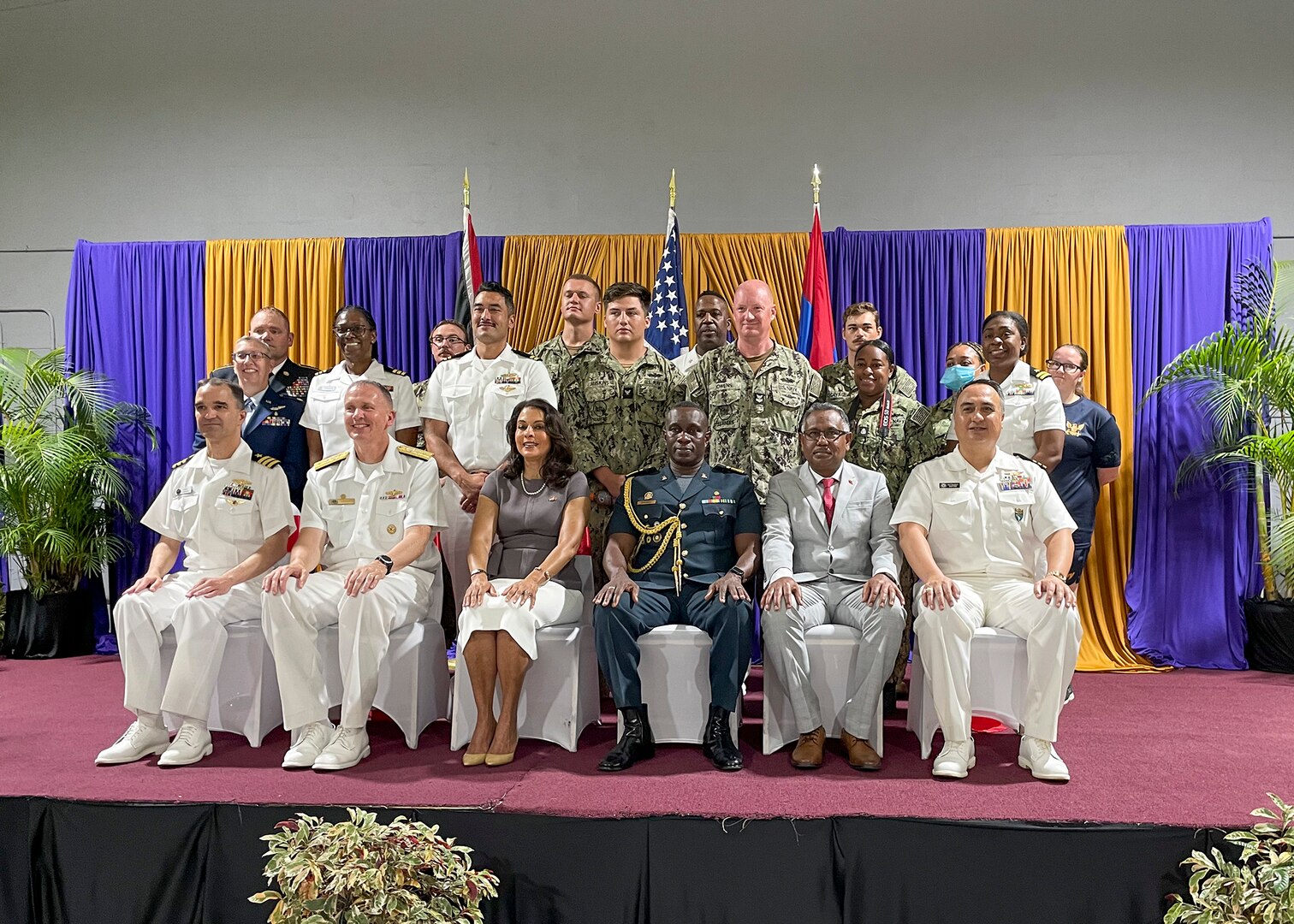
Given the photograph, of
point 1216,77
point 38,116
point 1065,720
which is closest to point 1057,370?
point 1065,720

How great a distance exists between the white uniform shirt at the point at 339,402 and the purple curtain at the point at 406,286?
1410 millimetres

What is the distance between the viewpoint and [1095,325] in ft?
19.5

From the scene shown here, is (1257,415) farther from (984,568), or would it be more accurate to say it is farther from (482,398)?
(482,398)

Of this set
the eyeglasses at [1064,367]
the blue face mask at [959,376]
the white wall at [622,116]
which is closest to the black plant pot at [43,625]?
the white wall at [622,116]

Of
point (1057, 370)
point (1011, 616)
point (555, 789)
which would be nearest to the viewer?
point (555, 789)

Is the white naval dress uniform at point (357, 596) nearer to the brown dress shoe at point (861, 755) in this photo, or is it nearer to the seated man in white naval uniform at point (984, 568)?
the brown dress shoe at point (861, 755)

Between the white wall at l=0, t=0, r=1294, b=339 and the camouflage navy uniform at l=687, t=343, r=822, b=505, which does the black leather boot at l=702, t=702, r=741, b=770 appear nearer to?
the camouflage navy uniform at l=687, t=343, r=822, b=505

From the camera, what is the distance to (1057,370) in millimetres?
5227

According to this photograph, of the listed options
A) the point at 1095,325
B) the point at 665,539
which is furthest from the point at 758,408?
the point at 1095,325

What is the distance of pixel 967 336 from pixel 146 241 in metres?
5.24

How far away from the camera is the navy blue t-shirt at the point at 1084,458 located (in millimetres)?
4988

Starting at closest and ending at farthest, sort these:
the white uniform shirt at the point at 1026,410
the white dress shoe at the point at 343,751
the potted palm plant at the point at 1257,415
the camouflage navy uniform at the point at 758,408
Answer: the white dress shoe at the point at 343,751
the camouflage navy uniform at the point at 758,408
the white uniform shirt at the point at 1026,410
the potted palm plant at the point at 1257,415

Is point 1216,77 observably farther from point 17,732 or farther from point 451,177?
point 17,732

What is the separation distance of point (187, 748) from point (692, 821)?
5.82 feet
